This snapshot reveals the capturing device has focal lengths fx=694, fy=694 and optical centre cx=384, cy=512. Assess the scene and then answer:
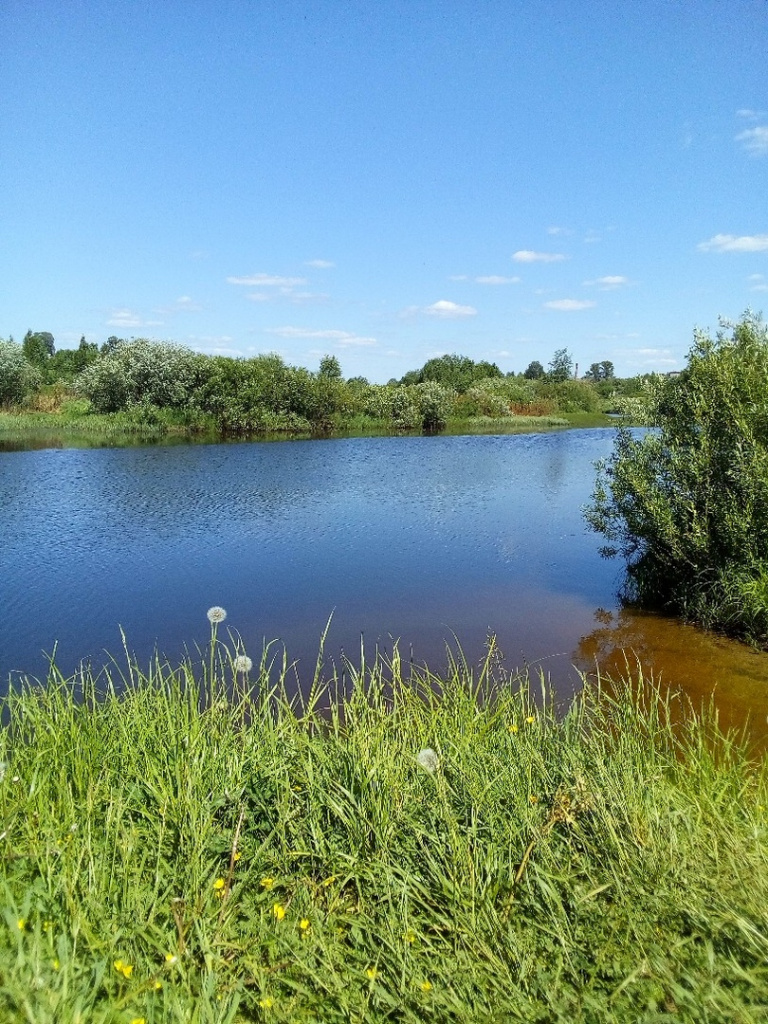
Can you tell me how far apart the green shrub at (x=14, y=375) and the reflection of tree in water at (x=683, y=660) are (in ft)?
136

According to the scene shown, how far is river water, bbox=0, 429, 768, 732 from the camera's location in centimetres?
848

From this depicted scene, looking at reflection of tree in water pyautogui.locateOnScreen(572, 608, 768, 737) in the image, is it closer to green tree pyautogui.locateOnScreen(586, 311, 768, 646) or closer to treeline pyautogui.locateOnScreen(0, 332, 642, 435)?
green tree pyautogui.locateOnScreen(586, 311, 768, 646)

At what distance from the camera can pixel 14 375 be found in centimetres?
4175

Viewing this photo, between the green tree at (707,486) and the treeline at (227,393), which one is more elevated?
the treeline at (227,393)

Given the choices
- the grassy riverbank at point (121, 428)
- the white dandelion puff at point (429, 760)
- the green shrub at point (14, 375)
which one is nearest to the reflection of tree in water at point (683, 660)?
the white dandelion puff at point (429, 760)

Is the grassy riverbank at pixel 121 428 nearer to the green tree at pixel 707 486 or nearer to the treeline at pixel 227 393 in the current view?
the treeline at pixel 227 393

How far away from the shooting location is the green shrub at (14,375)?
135ft

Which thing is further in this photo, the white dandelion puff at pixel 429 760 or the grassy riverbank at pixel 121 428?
the grassy riverbank at pixel 121 428

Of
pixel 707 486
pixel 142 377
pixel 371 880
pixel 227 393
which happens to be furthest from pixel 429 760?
pixel 142 377

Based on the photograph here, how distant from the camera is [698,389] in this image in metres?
9.22

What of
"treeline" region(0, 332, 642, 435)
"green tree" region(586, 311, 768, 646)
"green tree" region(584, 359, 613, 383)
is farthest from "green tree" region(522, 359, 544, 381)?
"green tree" region(586, 311, 768, 646)

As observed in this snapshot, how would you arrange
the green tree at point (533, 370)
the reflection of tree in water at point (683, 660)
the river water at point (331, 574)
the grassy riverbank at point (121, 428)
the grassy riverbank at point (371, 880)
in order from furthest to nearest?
the green tree at point (533, 370) < the grassy riverbank at point (121, 428) < the river water at point (331, 574) < the reflection of tree in water at point (683, 660) < the grassy riverbank at point (371, 880)

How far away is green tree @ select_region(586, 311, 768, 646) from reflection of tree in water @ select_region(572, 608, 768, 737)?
435mm

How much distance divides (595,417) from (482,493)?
47437mm
